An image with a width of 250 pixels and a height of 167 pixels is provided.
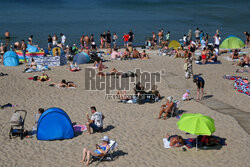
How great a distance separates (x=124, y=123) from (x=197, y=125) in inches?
143

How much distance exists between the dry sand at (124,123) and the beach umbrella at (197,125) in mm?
794

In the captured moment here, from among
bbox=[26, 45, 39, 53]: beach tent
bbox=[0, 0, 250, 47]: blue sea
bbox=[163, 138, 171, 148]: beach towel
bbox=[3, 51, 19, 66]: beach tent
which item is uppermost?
bbox=[0, 0, 250, 47]: blue sea

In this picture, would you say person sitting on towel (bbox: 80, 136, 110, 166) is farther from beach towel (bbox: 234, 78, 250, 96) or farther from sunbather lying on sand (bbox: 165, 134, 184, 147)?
beach towel (bbox: 234, 78, 250, 96)

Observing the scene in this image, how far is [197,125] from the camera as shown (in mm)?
10664

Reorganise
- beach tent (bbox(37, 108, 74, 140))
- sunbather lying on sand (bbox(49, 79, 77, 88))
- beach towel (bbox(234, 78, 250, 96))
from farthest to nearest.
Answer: sunbather lying on sand (bbox(49, 79, 77, 88))
beach towel (bbox(234, 78, 250, 96))
beach tent (bbox(37, 108, 74, 140))

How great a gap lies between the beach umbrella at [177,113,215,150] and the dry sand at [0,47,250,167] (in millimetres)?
794

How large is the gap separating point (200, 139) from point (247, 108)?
5.04 metres

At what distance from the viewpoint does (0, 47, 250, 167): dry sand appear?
10.6 metres

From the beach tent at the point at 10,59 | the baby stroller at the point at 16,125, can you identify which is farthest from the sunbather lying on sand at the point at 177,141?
the beach tent at the point at 10,59

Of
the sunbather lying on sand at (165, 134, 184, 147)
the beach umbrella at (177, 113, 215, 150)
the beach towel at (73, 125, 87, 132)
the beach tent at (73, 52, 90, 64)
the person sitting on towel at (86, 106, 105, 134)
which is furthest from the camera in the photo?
the beach tent at (73, 52, 90, 64)

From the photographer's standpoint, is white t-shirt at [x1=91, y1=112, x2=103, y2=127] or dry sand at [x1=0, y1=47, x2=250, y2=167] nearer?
dry sand at [x1=0, y1=47, x2=250, y2=167]

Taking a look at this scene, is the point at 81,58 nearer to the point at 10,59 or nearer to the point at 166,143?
the point at 10,59

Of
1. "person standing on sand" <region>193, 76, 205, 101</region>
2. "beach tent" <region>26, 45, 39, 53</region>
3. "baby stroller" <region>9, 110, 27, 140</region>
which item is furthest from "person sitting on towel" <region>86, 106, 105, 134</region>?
"beach tent" <region>26, 45, 39, 53</region>

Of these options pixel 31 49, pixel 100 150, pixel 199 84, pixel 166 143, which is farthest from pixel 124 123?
pixel 31 49
